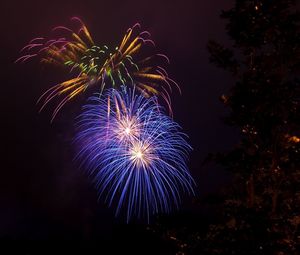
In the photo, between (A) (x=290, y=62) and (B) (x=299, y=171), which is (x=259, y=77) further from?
(B) (x=299, y=171)

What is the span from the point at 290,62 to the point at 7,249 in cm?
2547

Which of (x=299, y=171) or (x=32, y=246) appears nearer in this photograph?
(x=299, y=171)

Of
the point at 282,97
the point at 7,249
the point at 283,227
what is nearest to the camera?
the point at 283,227

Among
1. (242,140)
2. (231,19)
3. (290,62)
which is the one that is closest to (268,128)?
(242,140)

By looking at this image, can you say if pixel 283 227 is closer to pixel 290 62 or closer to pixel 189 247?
pixel 189 247

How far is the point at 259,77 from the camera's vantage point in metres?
13.0

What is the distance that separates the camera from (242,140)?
13289mm

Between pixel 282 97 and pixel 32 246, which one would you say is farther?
pixel 32 246

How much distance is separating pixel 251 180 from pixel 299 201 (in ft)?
4.10

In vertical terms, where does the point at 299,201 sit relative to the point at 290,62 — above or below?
below

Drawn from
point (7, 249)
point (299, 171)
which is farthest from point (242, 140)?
point (7, 249)

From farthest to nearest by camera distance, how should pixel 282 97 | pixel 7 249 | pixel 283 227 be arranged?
1. pixel 7 249
2. pixel 282 97
3. pixel 283 227

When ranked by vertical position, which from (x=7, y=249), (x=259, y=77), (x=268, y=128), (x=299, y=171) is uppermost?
(x=259, y=77)

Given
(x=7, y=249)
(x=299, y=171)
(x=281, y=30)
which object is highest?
(x=281, y=30)
